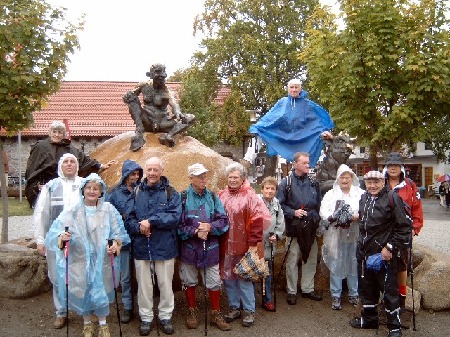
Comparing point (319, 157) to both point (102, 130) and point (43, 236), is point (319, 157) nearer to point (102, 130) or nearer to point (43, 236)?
point (43, 236)

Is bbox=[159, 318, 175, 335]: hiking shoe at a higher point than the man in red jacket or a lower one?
lower

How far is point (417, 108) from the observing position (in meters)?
12.9

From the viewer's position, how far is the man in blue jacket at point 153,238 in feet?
18.0

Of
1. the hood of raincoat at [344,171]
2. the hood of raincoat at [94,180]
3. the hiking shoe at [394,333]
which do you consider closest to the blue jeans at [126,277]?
the hood of raincoat at [94,180]

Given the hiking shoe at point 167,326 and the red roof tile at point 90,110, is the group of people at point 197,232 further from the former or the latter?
the red roof tile at point 90,110

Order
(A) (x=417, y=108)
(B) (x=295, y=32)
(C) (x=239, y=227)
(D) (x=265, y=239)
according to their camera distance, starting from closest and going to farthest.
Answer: (C) (x=239, y=227) < (D) (x=265, y=239) < (A) (x=417, y=108) < (B) (x=295, y=32)

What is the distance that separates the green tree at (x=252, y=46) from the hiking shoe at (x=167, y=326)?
72.5ft

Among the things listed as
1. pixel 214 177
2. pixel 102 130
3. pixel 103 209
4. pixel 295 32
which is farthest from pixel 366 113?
pixel 102 130

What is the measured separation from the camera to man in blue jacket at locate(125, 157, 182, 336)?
548cm

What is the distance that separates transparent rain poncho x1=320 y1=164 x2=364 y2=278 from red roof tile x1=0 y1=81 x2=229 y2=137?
23.8 m

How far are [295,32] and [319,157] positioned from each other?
21.2 metres

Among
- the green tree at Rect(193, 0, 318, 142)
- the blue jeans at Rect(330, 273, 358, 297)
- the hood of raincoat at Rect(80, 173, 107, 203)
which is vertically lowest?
the blue jeans at Rect(330, 273, 358, 297)

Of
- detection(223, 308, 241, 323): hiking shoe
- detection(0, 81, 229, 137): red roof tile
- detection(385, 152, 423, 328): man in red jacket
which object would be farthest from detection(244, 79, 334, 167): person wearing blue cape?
detection(0, 81, 229, 137): red roof tile

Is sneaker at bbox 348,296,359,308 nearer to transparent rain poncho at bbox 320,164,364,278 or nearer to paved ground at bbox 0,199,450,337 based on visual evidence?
paved ground at bbox 0,199,450,337
